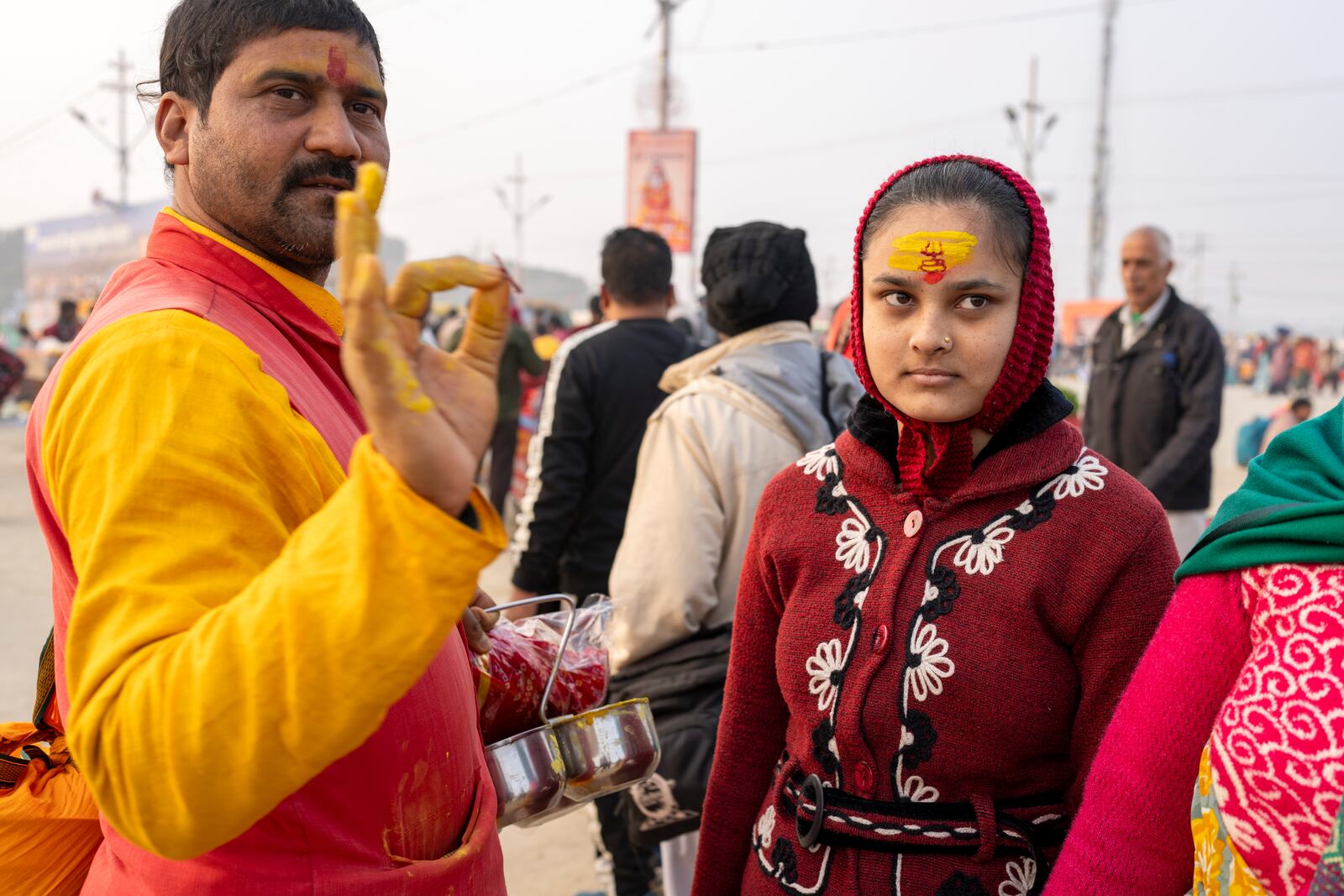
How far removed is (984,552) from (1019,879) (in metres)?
0.51

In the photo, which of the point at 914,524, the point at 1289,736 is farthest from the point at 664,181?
the point at 1289,736

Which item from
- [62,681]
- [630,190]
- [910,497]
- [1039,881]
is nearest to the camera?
[62,681]

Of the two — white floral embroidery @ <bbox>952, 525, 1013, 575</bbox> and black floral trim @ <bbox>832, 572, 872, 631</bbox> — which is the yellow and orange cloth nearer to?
black floral trim @ <bbox>832, 572, 872, 631</bbox>

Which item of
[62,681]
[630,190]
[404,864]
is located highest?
[630,190]

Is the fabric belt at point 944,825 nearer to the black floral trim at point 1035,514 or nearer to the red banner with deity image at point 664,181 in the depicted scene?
the black floral trim at point 1035,514

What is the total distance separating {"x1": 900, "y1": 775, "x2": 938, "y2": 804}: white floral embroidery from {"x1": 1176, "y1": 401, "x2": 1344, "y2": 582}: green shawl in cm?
53

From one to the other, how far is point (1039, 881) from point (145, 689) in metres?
1.35

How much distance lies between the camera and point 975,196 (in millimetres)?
1848

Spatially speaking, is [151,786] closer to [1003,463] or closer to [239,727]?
[239,727]

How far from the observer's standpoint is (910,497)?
1.89 metres

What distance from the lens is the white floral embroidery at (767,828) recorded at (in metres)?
1.96

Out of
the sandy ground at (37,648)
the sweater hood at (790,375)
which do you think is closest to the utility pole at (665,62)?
the sandy ground at (37,648)

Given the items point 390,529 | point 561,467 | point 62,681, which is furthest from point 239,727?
point 561,467

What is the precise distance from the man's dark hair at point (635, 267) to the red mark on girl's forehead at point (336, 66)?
109 inches
